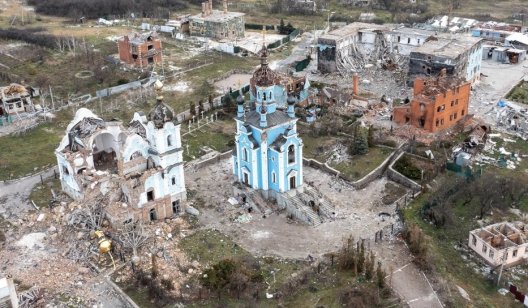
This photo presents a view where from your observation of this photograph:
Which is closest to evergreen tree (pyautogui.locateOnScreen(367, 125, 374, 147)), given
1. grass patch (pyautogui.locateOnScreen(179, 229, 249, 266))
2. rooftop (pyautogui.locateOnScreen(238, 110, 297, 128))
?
rooftop (pyautogui.locateOnScreen(238, 110, 297, 128))

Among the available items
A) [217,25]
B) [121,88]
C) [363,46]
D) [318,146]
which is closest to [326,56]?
[363,46]

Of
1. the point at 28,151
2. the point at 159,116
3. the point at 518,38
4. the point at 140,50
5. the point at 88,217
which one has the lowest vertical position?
the point at 28,151

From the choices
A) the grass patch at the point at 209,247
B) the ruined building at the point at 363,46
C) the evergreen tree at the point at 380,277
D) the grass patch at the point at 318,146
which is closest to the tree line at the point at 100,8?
the ruined building at the point at 363,46

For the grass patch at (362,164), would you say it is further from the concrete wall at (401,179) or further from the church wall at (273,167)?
the church wall at (273,167)

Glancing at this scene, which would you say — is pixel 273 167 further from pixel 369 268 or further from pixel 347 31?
pixel 347 31

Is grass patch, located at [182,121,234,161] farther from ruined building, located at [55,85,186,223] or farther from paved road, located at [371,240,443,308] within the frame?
paved road, located at [371,240,443,308]

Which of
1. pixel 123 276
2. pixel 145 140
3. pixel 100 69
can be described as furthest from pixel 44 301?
pixel 100 69

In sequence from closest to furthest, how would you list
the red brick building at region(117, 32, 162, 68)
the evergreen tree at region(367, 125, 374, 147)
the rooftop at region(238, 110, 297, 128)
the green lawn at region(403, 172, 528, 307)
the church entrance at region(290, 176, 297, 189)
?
the green lawn at region(403, 172, 528, 307)
the rooftop at region(238, 110, 297, 128)
the church entrance at region(290, 176, 297, 189)
the evergreen tree at region(367, 125, 374, 147)
the red brick building at region(117, 32, 162, 68)
